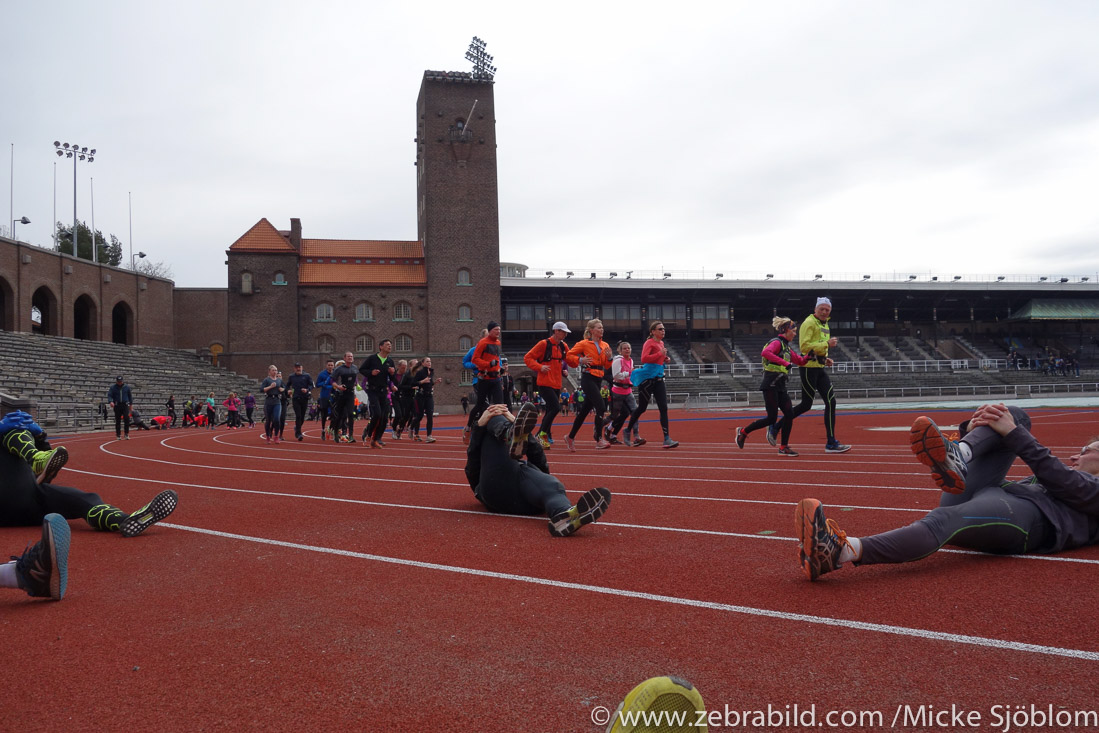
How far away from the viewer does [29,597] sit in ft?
12.3

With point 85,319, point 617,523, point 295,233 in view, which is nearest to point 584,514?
point 617,523

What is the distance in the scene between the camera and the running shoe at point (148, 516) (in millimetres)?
5289

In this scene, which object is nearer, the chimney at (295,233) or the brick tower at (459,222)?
the brick tower at (459,222)

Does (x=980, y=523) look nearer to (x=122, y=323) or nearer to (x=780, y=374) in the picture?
(x=780, y=374)

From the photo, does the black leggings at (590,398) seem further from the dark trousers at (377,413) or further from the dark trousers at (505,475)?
the dark trousers at (505,475)

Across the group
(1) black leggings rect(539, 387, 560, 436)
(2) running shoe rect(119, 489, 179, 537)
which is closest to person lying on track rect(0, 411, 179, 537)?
(2) running shoe rect(119, 489, 179, 537)

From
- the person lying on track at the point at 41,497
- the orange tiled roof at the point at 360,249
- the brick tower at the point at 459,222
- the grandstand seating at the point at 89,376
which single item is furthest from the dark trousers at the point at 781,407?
the orange tiled roof at the point at 360,249

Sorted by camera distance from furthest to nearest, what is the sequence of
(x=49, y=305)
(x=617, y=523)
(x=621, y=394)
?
(x=49, y=305) → (x=621, y=394) → (x=617, y=523)

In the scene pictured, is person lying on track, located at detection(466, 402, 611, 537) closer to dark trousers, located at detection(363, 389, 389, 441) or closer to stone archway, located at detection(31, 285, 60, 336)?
dark trousers, located at detection(363, 389, 389, 441)

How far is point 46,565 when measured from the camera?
361cm

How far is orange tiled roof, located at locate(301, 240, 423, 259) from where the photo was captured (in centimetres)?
5759

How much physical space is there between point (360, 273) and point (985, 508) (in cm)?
5589

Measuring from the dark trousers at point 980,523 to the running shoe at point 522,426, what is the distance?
8.09 ft

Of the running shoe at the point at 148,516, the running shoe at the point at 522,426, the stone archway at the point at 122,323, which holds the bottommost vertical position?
the running shoe at the point at 148,516
